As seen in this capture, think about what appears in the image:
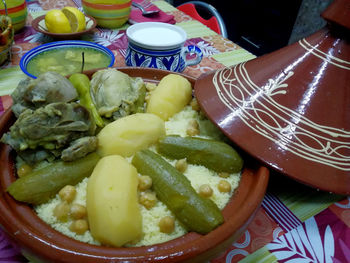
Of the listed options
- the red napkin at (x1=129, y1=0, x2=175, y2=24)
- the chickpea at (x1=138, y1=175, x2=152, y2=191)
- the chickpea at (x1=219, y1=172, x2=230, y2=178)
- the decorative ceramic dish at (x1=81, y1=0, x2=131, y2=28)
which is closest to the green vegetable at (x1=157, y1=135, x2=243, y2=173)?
the chickpea at (x1=219, y1=172, x2=230, y2=178)

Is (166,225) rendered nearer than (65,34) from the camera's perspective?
Yes

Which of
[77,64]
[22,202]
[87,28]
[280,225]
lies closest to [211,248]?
[280,225]

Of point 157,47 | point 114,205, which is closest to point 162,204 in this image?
point 114,205

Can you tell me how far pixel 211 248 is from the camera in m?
0.68

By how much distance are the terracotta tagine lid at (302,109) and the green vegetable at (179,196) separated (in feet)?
0.70

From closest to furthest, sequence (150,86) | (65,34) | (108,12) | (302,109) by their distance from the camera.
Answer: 1. (302,109)
2. (150,86)
3. (65,34)
4. (108,12)

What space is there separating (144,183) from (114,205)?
0.13 m

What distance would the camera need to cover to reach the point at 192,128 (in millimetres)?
1042

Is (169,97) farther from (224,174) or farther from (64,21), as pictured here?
(64,21)

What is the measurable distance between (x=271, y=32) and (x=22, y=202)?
143 inches

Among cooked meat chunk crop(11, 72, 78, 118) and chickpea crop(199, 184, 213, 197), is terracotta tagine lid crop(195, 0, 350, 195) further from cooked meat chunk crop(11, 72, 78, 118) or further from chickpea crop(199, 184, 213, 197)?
cooked meat chunk crop(11, 72, 78, 118)

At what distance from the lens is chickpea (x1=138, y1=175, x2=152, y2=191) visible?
32.0 inches

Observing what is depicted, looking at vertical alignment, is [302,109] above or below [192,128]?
above

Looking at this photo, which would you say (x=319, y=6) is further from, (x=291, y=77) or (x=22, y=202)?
(x=22, y=202)
